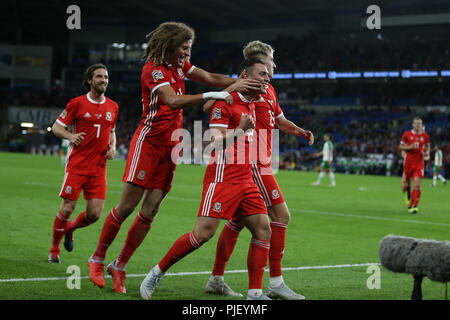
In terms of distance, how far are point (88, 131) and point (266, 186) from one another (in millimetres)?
2885

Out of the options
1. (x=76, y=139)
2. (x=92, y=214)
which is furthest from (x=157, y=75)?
(x=92, y=214)

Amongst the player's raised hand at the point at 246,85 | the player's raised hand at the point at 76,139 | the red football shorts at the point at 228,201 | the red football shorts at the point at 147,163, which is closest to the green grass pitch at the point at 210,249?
the red football shorts at the point at 228,201

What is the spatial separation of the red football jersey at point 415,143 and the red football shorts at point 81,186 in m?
10.5

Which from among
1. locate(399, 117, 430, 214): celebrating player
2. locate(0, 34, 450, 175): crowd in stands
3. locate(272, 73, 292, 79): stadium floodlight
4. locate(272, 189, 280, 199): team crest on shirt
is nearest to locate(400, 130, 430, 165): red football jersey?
locate(399, 117, 430, 214): celebrating player

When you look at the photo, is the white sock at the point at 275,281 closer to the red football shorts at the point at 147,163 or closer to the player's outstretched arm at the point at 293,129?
the red football shorts at the point at 147,163

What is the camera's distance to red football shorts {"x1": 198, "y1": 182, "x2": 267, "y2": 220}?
18.8 feet

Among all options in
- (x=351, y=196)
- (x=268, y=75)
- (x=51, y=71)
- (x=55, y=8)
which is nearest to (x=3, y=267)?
(x=268, y=75)

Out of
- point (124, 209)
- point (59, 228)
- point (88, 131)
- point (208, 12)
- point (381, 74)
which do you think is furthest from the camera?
point (208, 12)

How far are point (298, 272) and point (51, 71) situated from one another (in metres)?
68.0

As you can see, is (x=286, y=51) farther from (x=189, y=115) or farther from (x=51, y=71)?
(x=51, y=71)

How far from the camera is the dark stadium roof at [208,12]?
172 ft

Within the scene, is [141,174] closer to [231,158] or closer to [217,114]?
[231,158]

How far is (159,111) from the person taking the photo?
6.29 meters
